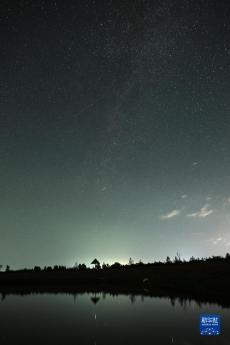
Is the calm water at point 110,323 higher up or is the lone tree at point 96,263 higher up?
the lone tree at point 96,263

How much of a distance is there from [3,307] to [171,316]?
1561 centimetres

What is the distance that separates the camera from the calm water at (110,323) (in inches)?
628

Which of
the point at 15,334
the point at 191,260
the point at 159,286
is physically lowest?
the point at 15,334

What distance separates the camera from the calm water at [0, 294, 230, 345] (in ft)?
52.3

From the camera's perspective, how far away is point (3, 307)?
95.1 ft

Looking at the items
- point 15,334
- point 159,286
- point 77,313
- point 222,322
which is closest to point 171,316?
point 222,322

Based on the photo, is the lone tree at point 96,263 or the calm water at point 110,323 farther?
the lone tree at point 96,263

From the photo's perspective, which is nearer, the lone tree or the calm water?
the calm water

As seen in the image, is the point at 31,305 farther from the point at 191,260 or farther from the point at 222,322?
the point at 191,260

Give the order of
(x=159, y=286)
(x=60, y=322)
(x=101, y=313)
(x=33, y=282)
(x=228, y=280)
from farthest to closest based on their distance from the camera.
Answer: (x=33, y=282) < (x=159, y=286) < (x=228, y=280) < (x=101, y=313) < (x=60, y=322)

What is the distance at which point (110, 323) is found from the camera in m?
20.7

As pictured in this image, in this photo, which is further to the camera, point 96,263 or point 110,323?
point 96,263

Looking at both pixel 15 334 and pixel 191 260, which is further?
pixel 191 260

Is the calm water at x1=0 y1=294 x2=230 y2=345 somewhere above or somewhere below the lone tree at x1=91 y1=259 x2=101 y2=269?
below
